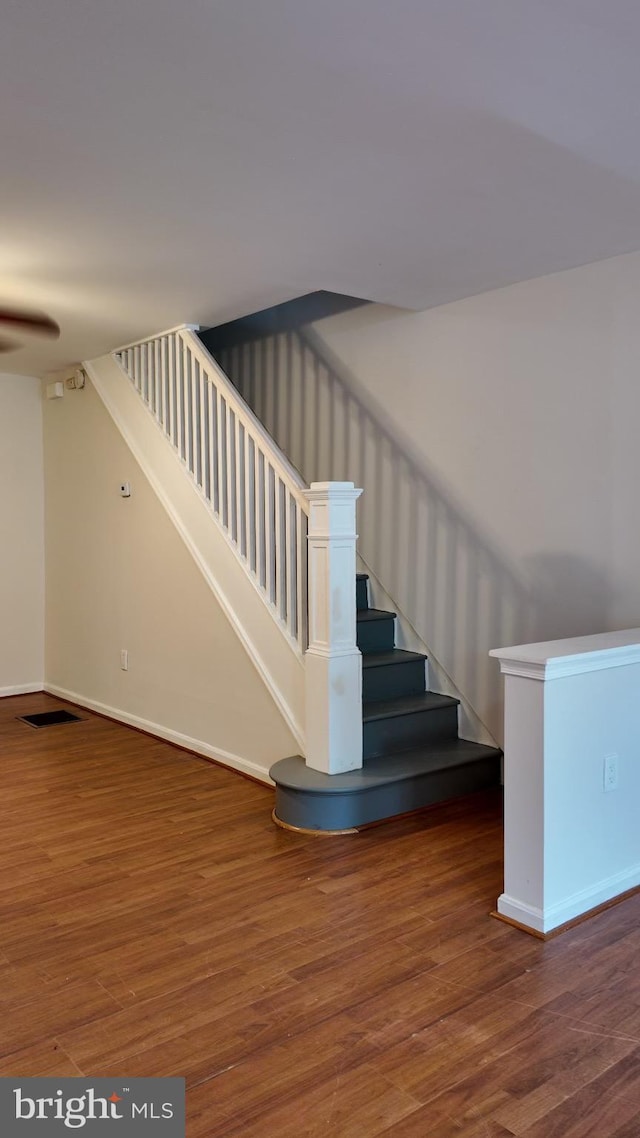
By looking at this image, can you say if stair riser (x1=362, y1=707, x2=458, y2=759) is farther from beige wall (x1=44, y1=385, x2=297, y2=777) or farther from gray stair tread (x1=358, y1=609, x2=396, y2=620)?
gray stair tread (x1=358, y1=609, x2=396, y2=620)

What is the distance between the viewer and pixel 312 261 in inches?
132

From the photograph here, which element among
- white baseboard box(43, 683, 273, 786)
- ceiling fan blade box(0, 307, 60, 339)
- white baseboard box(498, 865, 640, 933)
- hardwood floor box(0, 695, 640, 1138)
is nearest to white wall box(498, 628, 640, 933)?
white baseboard box(498, 865, 640, 933)

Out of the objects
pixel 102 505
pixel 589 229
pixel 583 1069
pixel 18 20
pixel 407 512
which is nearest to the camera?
pixel 18 20

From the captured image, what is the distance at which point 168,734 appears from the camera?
486 centimetres

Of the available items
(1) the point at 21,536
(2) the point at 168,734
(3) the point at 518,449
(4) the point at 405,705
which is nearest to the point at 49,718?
(2) the point at 168,734

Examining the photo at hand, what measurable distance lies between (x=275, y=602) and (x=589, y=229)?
82.4 inches

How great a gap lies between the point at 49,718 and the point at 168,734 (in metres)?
1.12

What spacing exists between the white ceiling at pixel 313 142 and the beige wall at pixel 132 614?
1.69 meters

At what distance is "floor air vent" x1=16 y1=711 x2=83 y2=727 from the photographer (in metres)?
5.38

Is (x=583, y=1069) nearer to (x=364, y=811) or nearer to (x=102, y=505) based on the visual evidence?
(x=364, y=811)

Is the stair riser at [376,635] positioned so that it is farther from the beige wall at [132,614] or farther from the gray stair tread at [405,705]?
the beige wall at [132,614]

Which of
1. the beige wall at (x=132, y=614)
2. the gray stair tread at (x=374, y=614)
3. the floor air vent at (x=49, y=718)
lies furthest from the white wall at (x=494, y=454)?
the floor air vent at (x=49, y=718)

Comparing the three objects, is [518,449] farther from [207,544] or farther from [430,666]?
[207,544]

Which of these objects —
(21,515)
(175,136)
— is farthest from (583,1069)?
(21,515)
